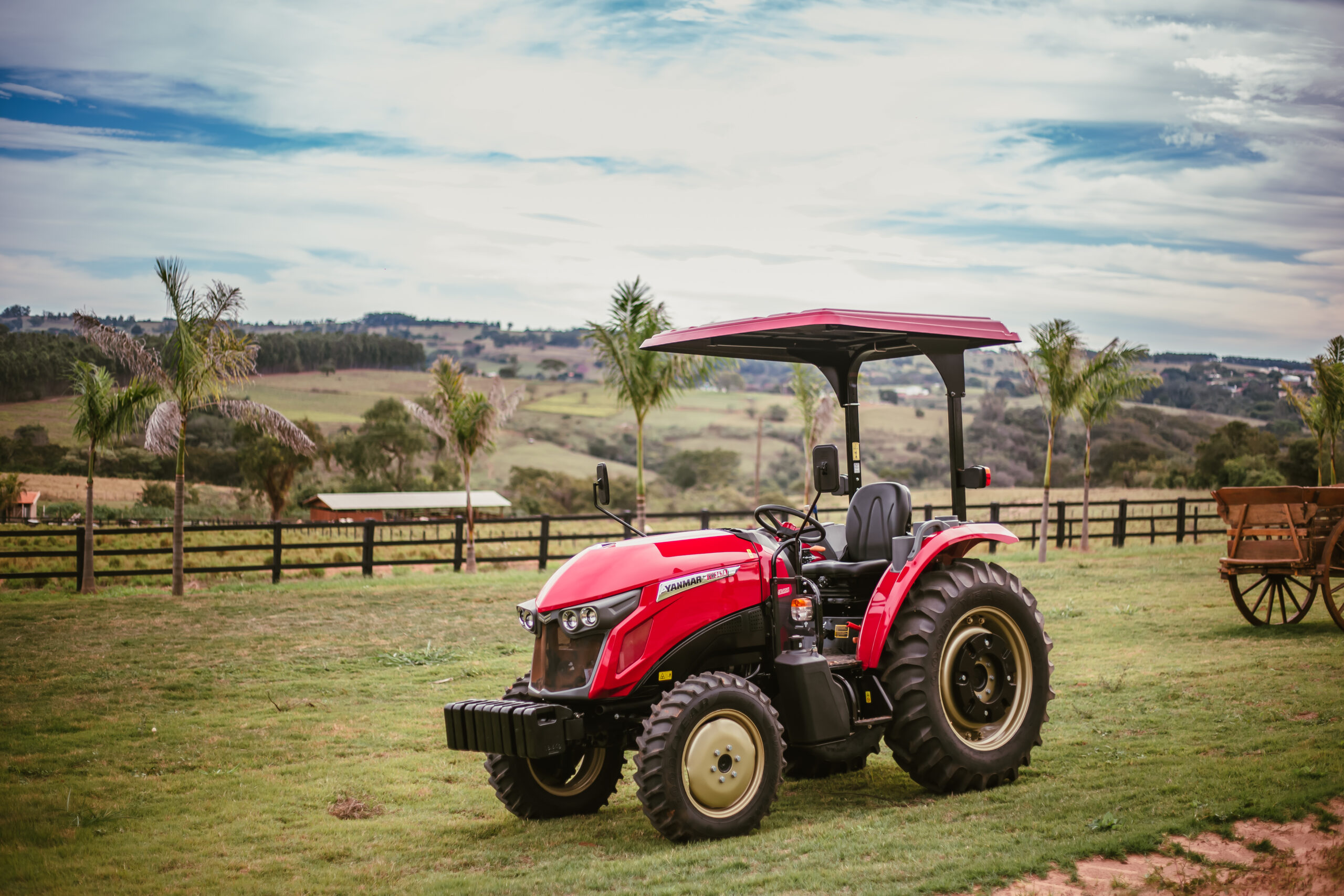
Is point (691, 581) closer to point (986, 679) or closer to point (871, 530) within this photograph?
point (871, 530)

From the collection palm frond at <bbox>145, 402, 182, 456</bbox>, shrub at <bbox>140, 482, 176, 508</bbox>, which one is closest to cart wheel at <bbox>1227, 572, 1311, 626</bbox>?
palm frond at <bbox>145, 402, 182, 456</bbox>

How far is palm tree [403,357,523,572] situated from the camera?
22.3 m

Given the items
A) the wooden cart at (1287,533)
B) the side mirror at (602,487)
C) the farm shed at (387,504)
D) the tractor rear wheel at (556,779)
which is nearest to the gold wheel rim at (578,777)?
the tractor rear wheel at (556,779)

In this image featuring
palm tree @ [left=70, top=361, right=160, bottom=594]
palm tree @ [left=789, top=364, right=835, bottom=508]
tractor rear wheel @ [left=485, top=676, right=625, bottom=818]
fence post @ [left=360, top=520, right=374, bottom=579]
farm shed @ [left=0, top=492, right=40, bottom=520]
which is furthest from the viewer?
farm shed @ [left=0, top=492, right=40, bottom=520]

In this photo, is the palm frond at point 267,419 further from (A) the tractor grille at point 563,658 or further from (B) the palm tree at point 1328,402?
(B) the palm tree at point 1328,402

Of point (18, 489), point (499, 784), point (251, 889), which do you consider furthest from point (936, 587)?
point (18, 489)

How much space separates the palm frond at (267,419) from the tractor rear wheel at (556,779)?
14.7 metres

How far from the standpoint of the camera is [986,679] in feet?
22.0

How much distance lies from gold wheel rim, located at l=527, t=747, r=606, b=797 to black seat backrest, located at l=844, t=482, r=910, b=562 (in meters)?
2.05

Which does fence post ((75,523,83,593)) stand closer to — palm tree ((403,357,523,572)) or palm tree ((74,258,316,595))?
palm tree ((74,258,316,595))

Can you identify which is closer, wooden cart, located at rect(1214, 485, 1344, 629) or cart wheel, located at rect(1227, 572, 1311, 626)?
wooden cart, located at rect(1214, 485, 1344, 629)

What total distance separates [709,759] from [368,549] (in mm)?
15950

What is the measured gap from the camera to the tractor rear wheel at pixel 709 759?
205 inches

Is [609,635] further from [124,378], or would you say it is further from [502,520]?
[124,378]
